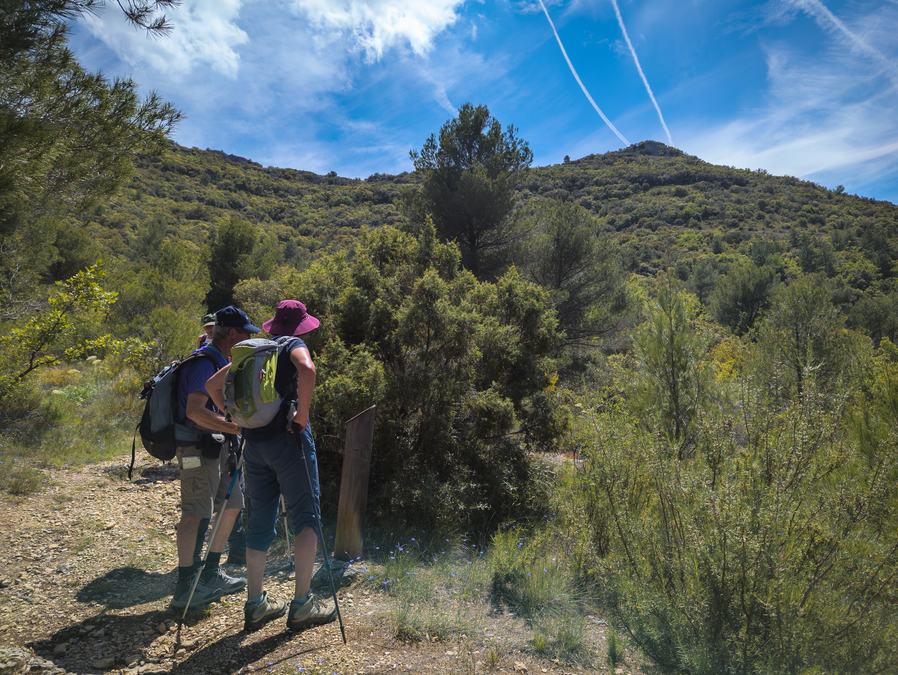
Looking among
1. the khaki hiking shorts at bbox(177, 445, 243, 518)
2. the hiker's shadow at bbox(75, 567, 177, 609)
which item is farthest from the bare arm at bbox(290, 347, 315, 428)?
the hiker's shadow at bbox(75, 567, 177, 609)

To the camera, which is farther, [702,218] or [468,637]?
[702,218]

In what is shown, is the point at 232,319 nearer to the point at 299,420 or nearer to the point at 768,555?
the point at 299,420

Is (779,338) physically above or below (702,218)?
below

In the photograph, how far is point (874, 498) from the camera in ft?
8.82

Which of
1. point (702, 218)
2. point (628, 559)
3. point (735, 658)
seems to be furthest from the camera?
point (702, 218)

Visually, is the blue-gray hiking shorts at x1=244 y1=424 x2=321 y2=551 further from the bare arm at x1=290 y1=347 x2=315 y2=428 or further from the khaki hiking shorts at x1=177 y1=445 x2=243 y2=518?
the khaki hiking shorts at x1=177 y1=445 x2=243 y2=518

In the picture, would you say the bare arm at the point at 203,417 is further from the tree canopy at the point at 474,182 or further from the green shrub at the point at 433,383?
the tree canopy at the point at 474,182

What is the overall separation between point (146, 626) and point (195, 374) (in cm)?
153

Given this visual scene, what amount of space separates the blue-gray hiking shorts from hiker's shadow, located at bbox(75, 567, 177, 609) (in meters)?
1.24

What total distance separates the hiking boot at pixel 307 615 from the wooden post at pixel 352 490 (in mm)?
1134

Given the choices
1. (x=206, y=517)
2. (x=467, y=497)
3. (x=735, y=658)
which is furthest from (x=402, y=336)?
(x=735, y=658)

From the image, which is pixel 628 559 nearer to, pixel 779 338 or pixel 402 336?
pixel 402 336

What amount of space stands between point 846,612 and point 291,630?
2989 millimetres

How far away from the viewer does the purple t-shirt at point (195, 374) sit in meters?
3.10
